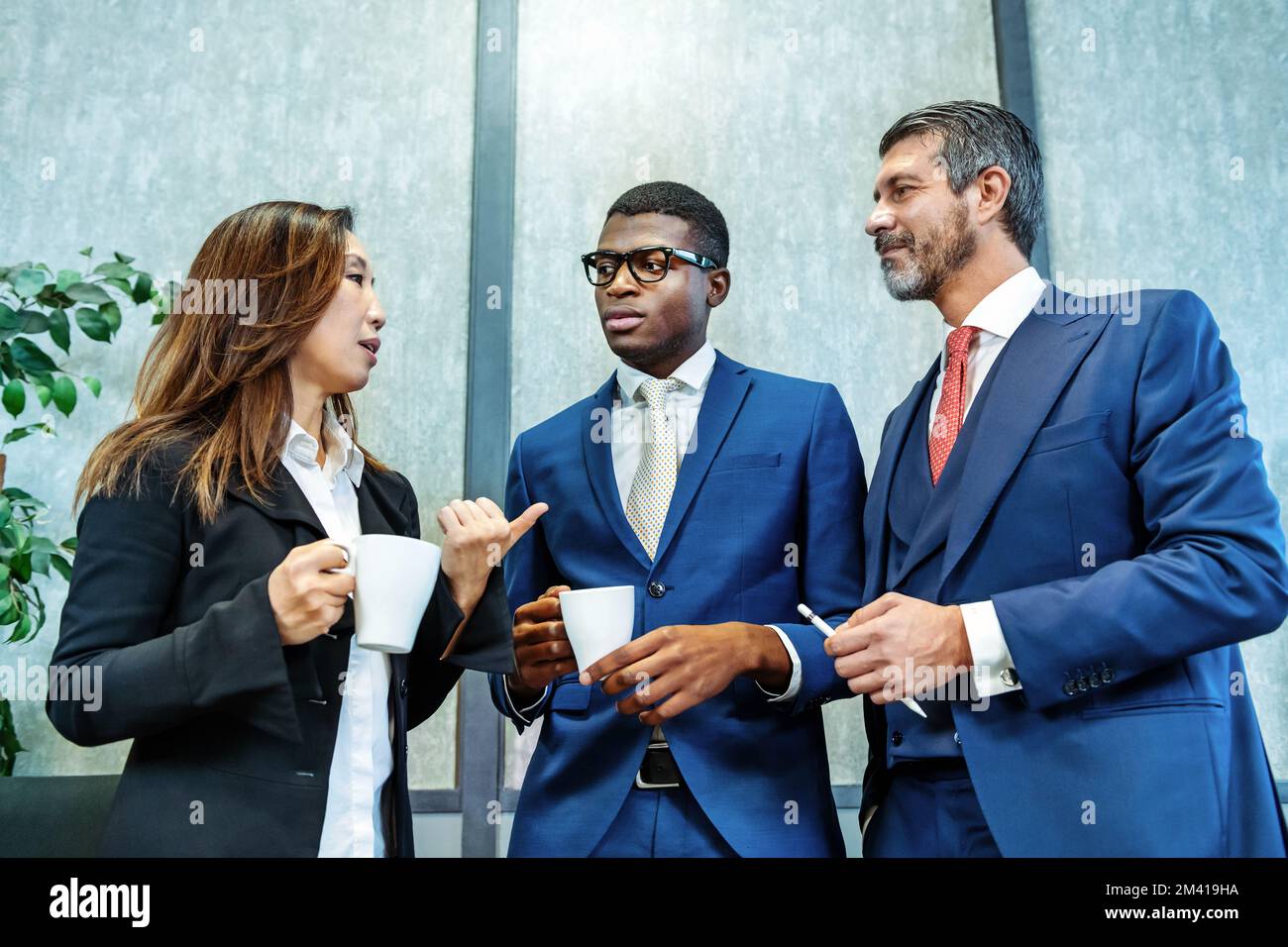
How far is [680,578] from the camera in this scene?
1560mm

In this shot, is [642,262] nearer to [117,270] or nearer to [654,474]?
[654,474]

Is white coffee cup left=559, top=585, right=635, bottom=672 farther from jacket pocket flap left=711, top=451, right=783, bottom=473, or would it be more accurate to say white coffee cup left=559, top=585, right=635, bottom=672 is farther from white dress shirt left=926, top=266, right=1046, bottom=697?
white dress shirt left=926, top=266, right=1046, bottom=697

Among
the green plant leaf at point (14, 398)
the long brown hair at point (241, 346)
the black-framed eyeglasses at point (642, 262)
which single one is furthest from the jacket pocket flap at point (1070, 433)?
the green plant leaf at point (14, 398)

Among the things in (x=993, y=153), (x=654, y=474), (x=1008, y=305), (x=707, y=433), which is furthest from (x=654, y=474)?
(x=993, y=153)

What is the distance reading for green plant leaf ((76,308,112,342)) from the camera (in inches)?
88.5

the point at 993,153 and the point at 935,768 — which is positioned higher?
the point at 993,153

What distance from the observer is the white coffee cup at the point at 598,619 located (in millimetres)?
A: 1258

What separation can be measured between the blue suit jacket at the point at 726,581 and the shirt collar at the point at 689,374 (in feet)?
0.14

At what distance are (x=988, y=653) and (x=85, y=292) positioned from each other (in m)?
1.91

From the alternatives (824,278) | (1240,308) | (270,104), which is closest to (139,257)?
(270,104)

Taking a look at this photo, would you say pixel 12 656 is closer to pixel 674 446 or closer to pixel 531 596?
pixel 531 596

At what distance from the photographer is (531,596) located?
1701mm

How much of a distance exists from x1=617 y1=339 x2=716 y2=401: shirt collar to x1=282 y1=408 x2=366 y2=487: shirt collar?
0.46 meters
